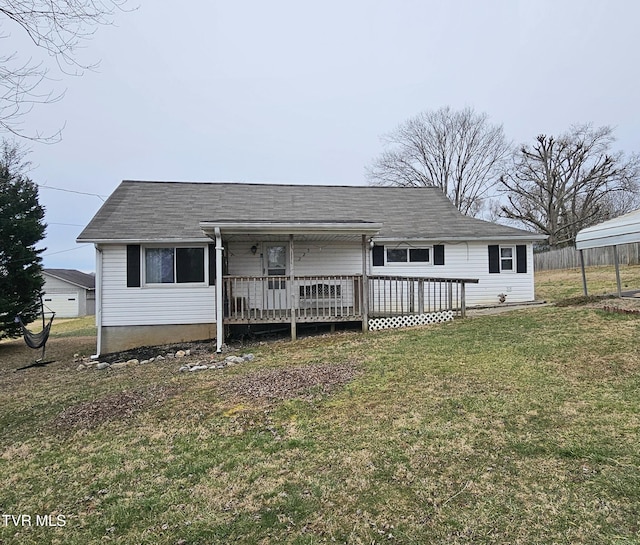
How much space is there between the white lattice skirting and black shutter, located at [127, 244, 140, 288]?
6364 mm

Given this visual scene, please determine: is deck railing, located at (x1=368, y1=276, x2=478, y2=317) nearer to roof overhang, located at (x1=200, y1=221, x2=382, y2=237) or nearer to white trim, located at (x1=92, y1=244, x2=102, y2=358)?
roof overhang, located at (x1=200, y1=221, x2=382, y2=237)

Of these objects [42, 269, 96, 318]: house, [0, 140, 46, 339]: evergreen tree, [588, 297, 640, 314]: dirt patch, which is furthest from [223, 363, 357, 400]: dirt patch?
[42, 269, 96, 318]: house

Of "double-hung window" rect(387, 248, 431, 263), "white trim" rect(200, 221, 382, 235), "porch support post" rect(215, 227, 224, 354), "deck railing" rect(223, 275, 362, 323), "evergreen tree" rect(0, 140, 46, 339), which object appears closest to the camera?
"white trim" rect(200, 221, 382, 235)

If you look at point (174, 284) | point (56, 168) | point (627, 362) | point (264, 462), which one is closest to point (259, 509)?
point (264, 462)

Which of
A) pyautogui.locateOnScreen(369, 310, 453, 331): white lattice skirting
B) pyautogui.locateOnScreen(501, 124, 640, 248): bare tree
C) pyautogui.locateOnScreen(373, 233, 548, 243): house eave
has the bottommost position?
pyautogui.locateOnScreen(369, 310, 453, 331): white lattice skirting

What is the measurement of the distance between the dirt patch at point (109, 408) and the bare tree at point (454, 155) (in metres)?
32.4

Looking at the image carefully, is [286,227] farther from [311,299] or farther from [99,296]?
[99,296]

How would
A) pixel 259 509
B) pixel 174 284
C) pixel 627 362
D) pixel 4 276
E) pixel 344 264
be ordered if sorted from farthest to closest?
pixel 4 276 < pixel 344 264 < pixel 174 284 < pixel 627 362 < pixel 259 509

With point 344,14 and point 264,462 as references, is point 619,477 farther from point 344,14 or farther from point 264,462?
point 344,14

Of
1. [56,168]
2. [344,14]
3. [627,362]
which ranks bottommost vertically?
[627,362]

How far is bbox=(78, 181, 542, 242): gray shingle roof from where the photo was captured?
36.2ft

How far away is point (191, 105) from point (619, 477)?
57.8 feet

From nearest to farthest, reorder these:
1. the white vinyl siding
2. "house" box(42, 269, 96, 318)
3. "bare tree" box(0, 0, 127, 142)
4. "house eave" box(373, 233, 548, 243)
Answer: "bare tree" box(0, 0, 127, 142)
the white vinyl siding
"house eave" box(373, 233, 548, 243)
"house" box(42, 269, 96, 318)

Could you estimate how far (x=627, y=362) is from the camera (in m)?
5.36
